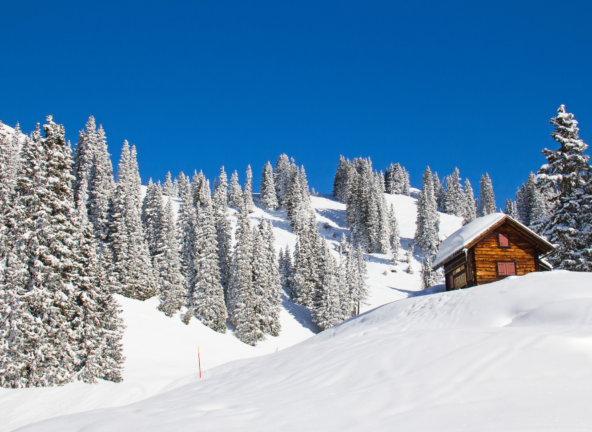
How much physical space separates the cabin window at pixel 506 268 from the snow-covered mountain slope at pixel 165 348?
61.5ft

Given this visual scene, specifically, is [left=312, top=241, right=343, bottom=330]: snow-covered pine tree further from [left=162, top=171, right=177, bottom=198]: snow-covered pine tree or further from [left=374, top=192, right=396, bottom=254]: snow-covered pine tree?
[left=162, top=171, right=177, bottom=198]: snow-covered pine tree

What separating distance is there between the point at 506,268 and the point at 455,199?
99.4 m

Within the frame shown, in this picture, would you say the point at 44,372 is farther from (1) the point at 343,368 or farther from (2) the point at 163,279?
(2) the point at 163,279

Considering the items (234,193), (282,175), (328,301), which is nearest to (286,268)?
(328,301)

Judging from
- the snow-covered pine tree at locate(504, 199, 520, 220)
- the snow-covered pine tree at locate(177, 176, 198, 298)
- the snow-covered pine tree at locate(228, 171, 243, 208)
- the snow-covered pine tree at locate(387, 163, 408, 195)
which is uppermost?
the snow-covered pine tree at locate(387, 163, 408, 195)

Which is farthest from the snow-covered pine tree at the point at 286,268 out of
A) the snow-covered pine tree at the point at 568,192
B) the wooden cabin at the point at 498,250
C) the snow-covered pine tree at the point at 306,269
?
the snow-covered pine tree at the point at 568,192

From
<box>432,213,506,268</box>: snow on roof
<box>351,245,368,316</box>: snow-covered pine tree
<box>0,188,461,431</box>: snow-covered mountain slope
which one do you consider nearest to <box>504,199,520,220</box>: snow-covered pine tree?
<box>0,188,461,431</box>: snow-covered mountain slope

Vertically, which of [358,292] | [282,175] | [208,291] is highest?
[282,175]

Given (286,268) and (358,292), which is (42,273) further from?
(286,268)

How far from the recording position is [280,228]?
9488 centimetres

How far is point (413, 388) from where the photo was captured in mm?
7020

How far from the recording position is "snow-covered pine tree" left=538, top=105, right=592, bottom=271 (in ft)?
72.7

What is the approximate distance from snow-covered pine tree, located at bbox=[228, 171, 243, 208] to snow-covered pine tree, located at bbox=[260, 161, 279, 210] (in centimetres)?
756

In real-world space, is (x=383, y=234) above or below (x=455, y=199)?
below
